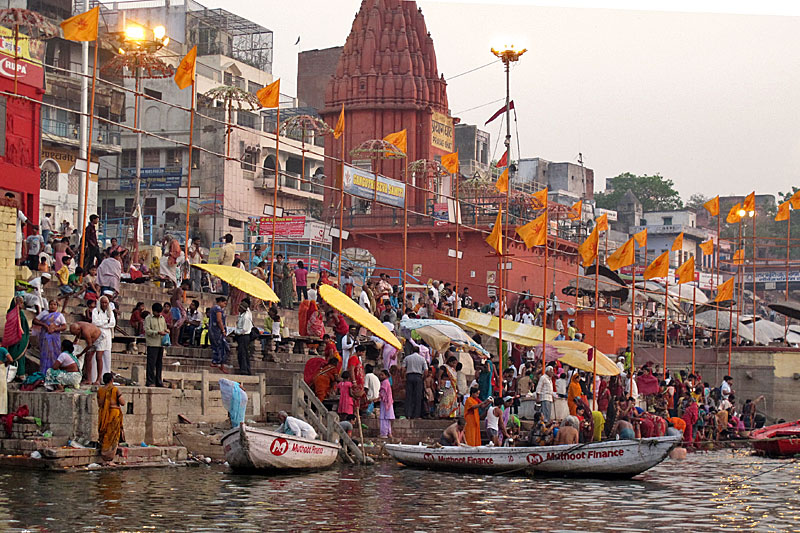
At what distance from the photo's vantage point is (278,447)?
15445mm

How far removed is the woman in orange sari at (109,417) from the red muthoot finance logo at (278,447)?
77.3 inches

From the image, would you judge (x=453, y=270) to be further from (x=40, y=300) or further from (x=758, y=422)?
(x=40, y=300)

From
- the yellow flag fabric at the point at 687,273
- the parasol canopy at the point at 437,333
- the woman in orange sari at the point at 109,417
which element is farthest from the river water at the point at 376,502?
the yellow flag fabric at the point at 687,273

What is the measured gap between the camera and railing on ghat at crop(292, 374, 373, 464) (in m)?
17.5

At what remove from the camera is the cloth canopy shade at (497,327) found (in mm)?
23375

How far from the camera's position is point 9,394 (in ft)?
49.1

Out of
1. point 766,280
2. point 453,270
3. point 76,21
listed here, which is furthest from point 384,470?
point 766,280

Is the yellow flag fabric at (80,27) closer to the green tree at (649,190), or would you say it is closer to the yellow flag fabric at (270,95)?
the yellow flag fabric at (270,95)

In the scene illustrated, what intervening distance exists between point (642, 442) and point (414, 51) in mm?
26905

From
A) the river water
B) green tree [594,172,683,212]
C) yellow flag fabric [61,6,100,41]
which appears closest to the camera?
the river water

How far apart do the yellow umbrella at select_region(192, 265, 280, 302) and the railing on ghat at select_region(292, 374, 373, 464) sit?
142 cm

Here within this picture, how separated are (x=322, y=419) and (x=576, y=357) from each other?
8.09 metres

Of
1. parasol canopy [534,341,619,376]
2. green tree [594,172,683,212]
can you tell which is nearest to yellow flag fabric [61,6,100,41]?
parasol canopy [534,341,619,376]

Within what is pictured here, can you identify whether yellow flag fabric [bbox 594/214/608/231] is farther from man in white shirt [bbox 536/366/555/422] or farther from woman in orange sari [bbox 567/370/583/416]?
man in white shirt [bbox 536/366/555/422]
